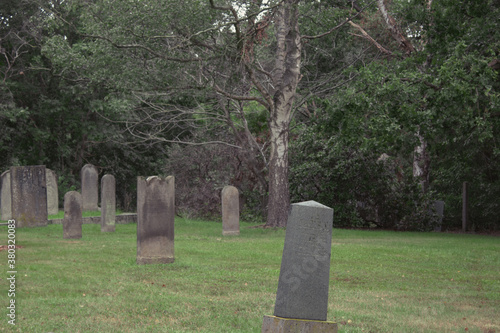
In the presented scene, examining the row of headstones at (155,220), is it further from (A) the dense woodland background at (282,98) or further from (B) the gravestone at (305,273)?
(A) the dense woodland background at (282,98)

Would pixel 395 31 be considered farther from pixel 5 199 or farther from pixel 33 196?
pixel 5 199

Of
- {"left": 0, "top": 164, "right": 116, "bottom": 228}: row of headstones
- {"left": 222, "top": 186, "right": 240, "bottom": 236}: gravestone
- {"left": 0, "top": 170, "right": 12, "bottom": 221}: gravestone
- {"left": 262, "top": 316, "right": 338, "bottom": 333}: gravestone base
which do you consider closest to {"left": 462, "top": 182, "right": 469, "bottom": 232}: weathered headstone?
{"left": 222, "top": 186, "right": 240, "bottom": 236}: gravestone

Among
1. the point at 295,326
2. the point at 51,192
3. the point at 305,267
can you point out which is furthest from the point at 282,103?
the point at 295,326

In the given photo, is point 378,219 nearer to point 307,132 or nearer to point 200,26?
point 307,132

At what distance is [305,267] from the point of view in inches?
243

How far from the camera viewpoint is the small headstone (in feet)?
20.1

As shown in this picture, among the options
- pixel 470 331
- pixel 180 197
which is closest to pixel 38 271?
pixel 470 331

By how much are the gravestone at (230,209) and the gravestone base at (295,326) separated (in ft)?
42.6

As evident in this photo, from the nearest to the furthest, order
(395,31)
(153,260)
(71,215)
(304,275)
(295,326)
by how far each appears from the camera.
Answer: (295,326)
(304,275)
(153,260)
(71,215)
(395,31)

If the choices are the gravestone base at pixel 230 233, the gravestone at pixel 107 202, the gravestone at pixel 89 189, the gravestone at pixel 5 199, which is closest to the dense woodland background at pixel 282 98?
the gravestone base at pixel 230 233

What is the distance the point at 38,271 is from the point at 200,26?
1198 cm

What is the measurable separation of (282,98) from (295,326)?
15671mm

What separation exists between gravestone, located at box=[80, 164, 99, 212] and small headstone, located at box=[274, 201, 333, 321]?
70.3ft

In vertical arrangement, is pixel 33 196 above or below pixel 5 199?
above
